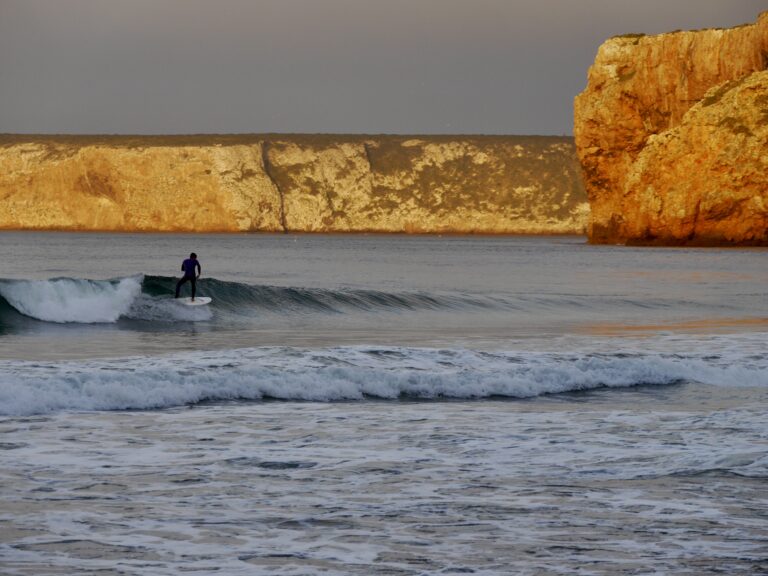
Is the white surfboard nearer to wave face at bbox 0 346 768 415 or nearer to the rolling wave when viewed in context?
the rolling wave

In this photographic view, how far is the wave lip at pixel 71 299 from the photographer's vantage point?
2616 cm

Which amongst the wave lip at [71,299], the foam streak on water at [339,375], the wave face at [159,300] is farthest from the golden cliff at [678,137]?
the foam streak on water at [339,375]

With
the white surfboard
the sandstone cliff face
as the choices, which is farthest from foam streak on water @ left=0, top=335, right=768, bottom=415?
the sandstone cliff face

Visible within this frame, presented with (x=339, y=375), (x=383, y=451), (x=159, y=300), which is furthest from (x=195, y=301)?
(x=383, y=451)

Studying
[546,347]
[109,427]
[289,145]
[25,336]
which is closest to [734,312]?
[546,347]

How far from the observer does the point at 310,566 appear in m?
6.59

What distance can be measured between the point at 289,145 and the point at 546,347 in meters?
174

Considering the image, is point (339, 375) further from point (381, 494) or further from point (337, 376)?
point (381, 494)

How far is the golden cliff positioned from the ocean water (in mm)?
61786

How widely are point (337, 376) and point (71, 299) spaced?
45.8 ft

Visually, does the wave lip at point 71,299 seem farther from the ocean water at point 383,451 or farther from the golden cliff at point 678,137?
the golden cliff at point 678,137

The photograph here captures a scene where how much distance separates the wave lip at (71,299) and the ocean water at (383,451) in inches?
59.5

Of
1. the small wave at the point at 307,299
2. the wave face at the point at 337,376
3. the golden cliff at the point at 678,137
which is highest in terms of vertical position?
the golden cliff at the point at 678,137

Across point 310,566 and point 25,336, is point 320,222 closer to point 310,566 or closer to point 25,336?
point 25,336
